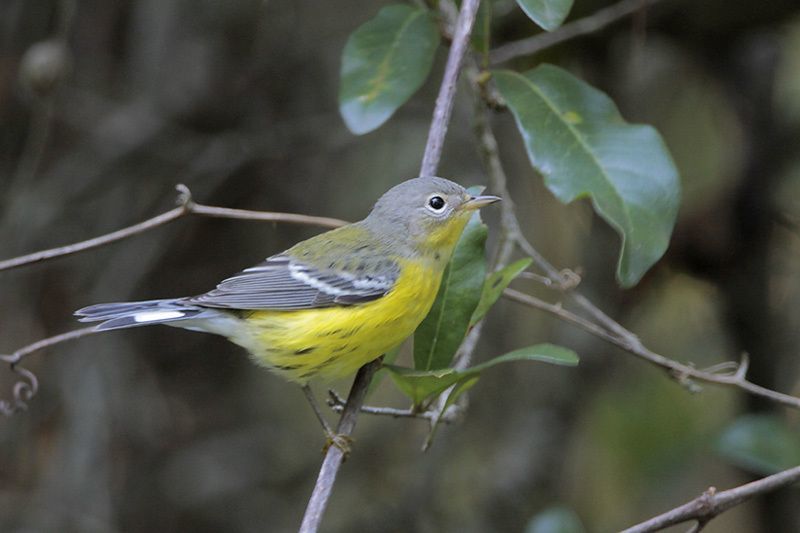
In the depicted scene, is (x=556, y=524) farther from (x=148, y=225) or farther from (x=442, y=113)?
(x=148, y=225)

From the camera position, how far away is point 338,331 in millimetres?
3082

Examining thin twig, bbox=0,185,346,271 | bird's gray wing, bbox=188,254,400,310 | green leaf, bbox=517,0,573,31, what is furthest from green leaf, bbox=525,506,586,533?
green leaf, bbox=517,0,573,31

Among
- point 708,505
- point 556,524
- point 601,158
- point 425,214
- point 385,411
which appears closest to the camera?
point 708,505

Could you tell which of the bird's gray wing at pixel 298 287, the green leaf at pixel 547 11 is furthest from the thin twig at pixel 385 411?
the green leaf at pixel 547 11

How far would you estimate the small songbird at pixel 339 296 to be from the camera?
3.03m

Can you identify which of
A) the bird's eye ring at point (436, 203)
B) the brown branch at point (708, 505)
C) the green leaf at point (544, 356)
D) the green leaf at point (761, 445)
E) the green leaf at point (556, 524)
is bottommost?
the green leaf at point (556, 524)

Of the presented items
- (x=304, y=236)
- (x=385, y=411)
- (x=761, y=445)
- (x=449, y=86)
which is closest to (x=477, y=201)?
(x=449, y=86)

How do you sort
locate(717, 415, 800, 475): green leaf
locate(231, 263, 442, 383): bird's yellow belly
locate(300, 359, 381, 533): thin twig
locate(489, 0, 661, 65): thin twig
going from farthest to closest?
locate(489, 0, 661, 65): thin twig < locate(717, 415, 800, 475): green leaf < locate(231, 263, 442, 383): bird's yellow belly < locate(300, 359, 381, 533): thin twig

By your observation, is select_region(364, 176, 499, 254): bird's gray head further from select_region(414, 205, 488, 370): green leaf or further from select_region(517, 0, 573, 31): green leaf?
Answer: select_region(517, 0, 573, 31): green leaf

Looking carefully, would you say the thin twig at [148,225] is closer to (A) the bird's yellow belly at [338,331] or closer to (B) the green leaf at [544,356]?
(A) the bird's yellow belly at [338,331]

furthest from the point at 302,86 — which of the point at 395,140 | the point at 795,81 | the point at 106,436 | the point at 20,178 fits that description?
the point at 795,81

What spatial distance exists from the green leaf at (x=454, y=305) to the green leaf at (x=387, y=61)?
0.65m

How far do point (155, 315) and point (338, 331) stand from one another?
0.63 metres

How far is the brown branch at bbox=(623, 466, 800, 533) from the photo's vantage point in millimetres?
1973
